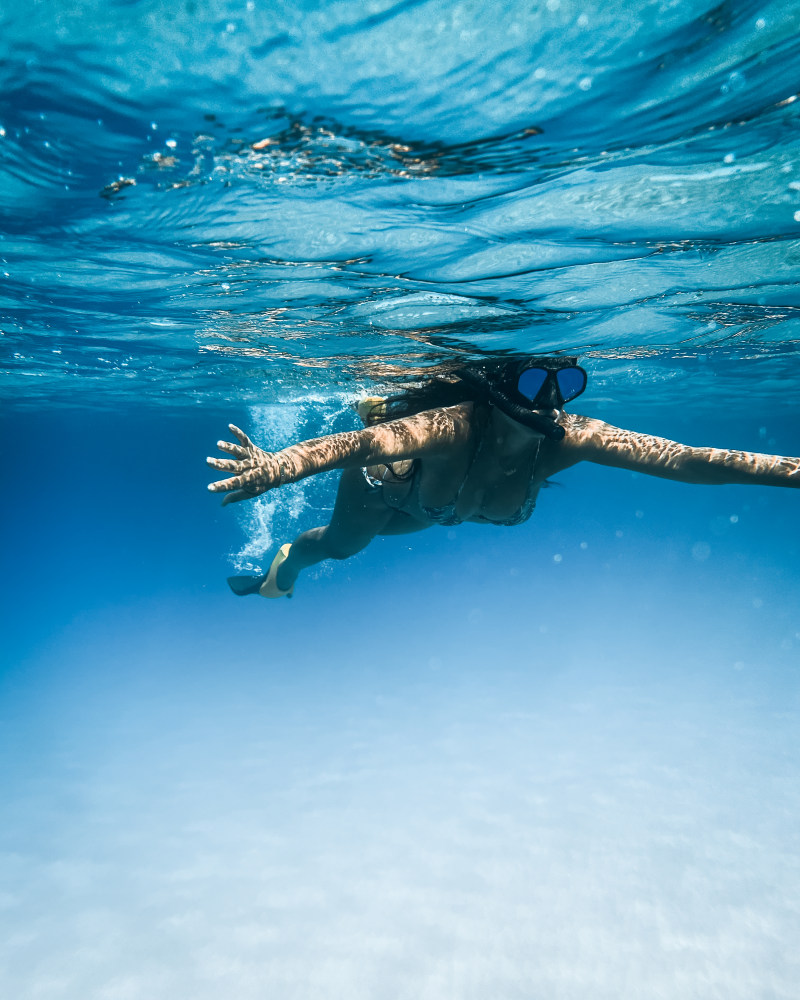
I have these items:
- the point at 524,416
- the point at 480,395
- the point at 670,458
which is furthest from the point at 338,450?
the point at 670,458

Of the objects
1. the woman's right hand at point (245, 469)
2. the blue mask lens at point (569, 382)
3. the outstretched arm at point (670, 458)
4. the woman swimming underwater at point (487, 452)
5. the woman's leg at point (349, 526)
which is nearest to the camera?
the woman's right hand at point (245, 469)

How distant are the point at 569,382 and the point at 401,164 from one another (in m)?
3.06

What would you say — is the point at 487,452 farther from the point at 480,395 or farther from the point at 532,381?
the point at 532,381

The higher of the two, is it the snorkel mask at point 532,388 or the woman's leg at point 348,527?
the snorkel mask at point 532,388

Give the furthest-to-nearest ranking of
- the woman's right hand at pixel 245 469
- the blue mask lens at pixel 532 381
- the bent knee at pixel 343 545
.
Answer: the bent knee at pixel 343 545, the blue mask lens at pixel 532 381, the woman's right hand at pixel 245 469

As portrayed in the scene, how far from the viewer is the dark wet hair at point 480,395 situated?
4.45 m

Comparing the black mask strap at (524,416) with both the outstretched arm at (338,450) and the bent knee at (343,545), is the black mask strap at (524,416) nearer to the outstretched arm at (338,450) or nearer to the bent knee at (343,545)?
the outstretched arm at (338,450)

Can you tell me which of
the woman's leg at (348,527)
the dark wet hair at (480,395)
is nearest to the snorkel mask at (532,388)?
the dark wet hair at (480,395)

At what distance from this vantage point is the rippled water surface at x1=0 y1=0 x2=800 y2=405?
4242 millimetres

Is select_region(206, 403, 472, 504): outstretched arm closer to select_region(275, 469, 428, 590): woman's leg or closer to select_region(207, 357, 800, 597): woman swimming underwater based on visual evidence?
select_region(207, 357, 800, 597): woman swimming underwater

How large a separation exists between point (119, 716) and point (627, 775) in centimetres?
1774

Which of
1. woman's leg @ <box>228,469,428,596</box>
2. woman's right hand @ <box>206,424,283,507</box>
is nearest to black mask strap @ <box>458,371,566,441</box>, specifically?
woman's right hand @ <box>206,424,283,507</box>

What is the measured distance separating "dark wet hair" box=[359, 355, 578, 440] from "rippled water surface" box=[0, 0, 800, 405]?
7.49ft

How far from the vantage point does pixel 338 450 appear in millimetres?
3658
